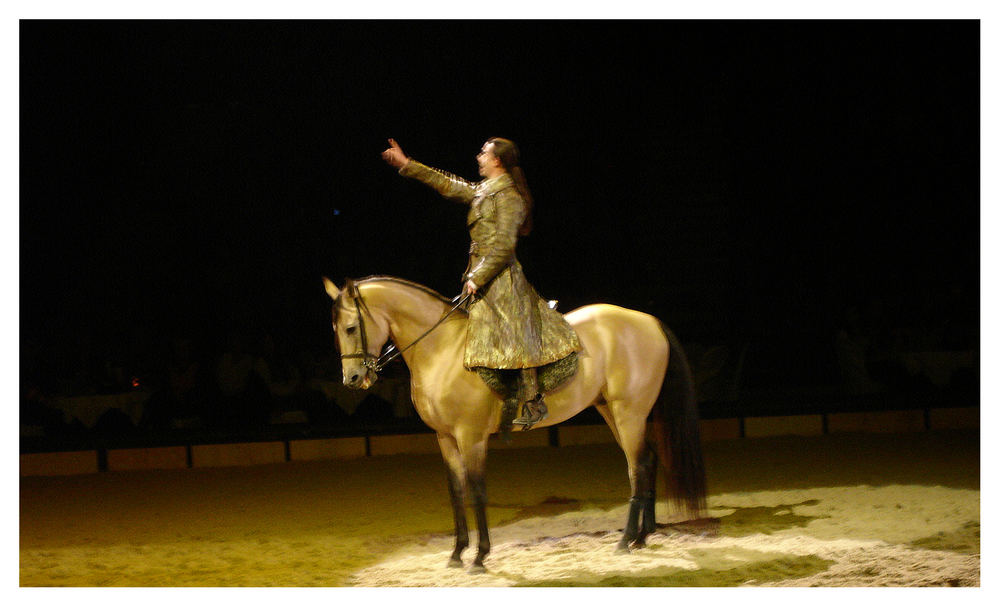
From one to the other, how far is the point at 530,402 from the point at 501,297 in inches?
22.0

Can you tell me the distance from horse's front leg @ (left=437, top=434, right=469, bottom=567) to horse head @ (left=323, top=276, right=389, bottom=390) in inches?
21.1

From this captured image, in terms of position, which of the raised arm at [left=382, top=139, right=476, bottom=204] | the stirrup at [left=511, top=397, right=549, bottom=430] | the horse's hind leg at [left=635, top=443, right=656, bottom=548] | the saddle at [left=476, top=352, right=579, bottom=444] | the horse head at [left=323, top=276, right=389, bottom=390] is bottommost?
the horse's hind leg at [left=635, top=443, right=656, bottom=548]

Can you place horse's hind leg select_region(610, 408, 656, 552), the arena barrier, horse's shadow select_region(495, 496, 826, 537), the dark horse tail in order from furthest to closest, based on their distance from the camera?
the arena barrier
horse's shadow select_region(495, 496, 826, 537)
the dark horse tail
horse's hind leg select_region(610, 408, 656, 552)

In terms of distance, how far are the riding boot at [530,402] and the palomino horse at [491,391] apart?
3.9 inches

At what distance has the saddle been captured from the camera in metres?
4.32

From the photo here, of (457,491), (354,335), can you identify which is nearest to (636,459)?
(457,491)

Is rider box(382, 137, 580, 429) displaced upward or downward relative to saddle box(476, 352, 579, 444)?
upward

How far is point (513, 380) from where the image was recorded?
4.35 meters

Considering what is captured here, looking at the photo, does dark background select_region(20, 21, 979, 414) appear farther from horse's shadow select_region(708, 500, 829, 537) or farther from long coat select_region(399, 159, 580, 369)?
horse's shadow select_region(708, 500, 829, 537)

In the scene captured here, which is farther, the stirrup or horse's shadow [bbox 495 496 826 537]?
horse's shadow [bbox 495 496 826 537]

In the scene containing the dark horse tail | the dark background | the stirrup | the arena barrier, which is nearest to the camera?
the stirrup

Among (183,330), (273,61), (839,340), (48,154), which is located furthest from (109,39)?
(839,340)

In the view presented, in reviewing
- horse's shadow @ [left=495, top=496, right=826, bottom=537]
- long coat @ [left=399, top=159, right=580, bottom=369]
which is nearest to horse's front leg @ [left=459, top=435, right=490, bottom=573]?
long coat @ [left=399, top=159, right=580, bottom=369]

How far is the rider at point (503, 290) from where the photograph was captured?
167 inches
